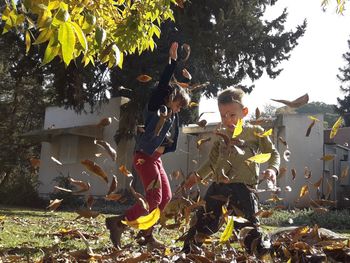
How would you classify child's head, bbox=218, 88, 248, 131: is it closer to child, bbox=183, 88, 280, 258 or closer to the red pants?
child, bbox=183, 88, 280, 258

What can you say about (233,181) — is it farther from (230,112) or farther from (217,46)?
(217,46)

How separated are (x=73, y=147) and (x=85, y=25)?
17.4 meters

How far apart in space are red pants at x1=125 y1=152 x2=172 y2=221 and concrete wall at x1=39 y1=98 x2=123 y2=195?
1231cm

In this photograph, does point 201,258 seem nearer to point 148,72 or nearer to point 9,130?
point 148,72

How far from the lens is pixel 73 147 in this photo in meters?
18.9

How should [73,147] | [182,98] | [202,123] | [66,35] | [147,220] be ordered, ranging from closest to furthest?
[66,35], [147,220], [202,123], [182,98], [73,147]

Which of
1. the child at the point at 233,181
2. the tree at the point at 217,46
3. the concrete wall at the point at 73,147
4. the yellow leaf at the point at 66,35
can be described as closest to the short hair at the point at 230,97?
the child at the point at 233,181

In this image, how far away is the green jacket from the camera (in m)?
3.60

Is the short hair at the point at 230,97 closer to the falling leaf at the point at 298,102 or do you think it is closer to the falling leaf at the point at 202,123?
the falling leaf at the point at 202,123

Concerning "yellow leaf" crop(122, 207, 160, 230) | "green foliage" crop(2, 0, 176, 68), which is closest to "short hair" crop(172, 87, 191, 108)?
"green foliage" crop(2, 0, 176, 68)

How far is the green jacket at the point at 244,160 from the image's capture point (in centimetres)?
360

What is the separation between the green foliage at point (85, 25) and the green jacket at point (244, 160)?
1.19 m

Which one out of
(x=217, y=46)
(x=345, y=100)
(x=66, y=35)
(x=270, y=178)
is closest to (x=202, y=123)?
(x=270, y=178)

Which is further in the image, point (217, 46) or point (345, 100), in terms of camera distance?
point (345, 100)
